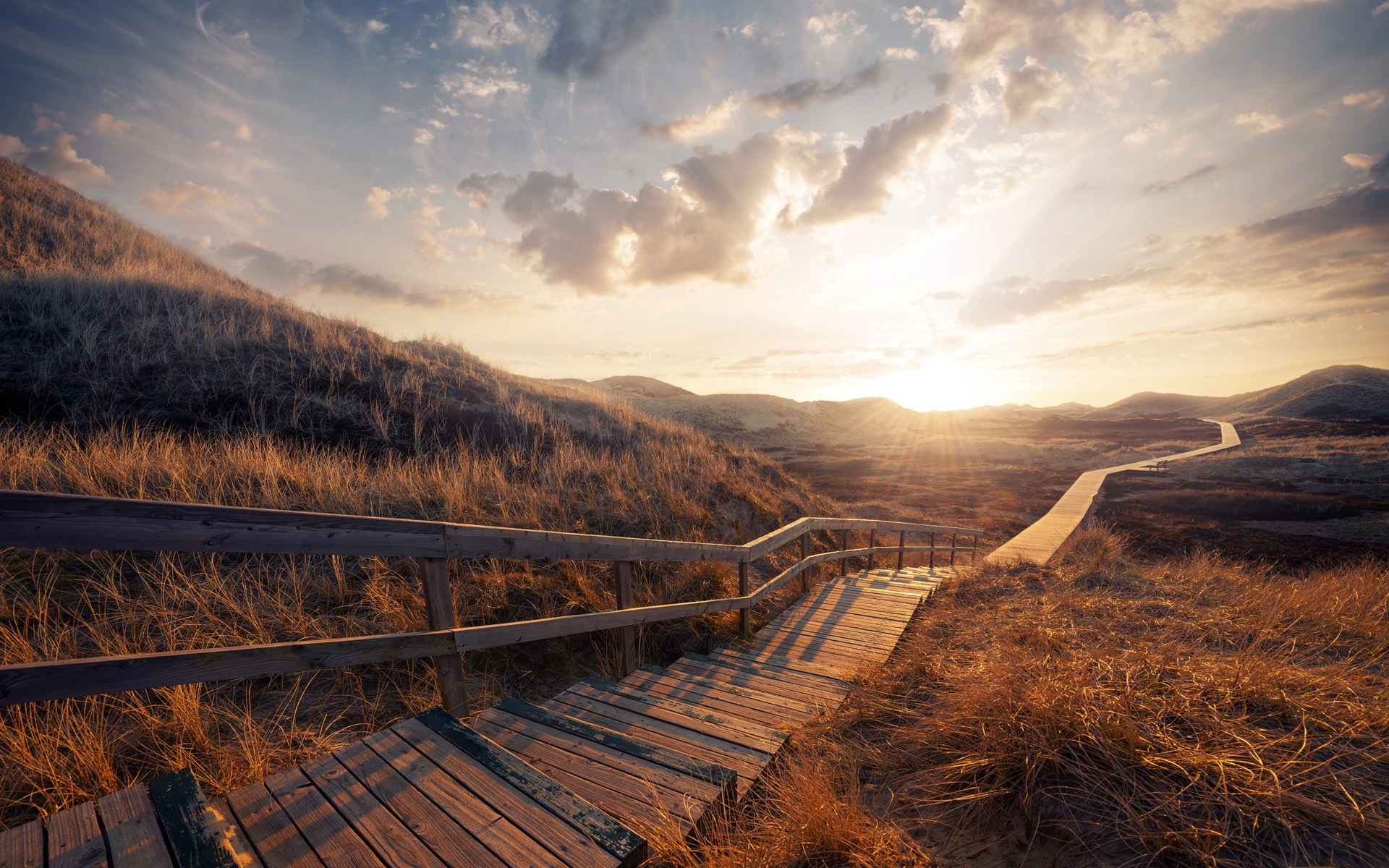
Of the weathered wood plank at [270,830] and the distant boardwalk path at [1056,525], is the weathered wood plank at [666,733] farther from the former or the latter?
the distant boardwalk path at [1056,525]

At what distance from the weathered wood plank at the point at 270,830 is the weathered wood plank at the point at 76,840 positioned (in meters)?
0.37

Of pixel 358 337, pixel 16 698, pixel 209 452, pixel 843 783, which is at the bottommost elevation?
pixel 843 783

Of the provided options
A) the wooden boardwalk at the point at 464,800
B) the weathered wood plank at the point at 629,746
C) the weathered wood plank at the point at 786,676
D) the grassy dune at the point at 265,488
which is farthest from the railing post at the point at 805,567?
the weathered wood plank at the point at 629,746

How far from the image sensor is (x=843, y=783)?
2734 millimetres

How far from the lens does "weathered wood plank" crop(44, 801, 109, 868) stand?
1.64m

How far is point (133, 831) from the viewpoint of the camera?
1.78 m

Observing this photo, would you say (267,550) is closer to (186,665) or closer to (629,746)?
(186,665)

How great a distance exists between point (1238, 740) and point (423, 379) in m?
13.3

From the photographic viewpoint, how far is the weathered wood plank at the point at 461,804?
6.18 feet

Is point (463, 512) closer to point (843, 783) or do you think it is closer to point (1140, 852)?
point (843, 783)

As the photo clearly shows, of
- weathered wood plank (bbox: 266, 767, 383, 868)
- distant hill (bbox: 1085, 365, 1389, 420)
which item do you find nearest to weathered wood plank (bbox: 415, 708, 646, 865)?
weathered wood plank (bbox: 266, 767, 383, 868)

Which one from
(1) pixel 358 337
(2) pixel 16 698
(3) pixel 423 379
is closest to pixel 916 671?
(2) pixel 16 698

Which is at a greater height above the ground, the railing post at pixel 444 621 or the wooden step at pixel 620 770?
the railing post at pixel 444 621

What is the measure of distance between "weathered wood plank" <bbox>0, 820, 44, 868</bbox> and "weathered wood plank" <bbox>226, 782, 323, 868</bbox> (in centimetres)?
48
